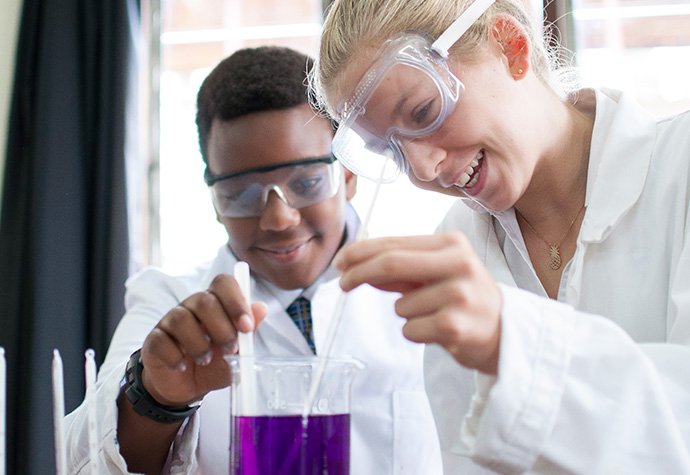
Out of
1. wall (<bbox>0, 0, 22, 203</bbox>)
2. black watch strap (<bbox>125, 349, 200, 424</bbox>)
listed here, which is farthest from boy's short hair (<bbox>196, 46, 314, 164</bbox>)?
wall (<bbox>0, 0, 22, 203</bbox>)

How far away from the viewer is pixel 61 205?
290 cm

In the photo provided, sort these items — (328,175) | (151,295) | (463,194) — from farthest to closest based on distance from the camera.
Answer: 1. (151,295)
2. (328,175)
3. (463,194)

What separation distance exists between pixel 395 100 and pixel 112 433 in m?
0.69

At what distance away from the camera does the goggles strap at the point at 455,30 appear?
1.27 m

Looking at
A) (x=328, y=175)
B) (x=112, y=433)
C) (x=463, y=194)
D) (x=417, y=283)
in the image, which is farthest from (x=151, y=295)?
(x=417, y=283)

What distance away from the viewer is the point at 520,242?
4.72 feet

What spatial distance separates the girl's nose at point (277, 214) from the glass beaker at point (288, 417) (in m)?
0.93

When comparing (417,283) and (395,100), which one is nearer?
(417,283)

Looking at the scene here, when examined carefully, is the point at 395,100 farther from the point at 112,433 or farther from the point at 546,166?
the point at 112,433

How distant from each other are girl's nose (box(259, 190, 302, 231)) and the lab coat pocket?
451 millimetres

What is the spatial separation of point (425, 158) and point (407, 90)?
0.36 ft

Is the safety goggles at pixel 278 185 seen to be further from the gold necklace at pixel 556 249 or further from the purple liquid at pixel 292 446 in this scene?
the purple liquid at pixel 292 446

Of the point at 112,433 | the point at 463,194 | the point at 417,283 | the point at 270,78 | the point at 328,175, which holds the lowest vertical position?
the point at 112,433

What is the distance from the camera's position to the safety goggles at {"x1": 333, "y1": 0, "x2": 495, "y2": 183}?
1.25 meters
